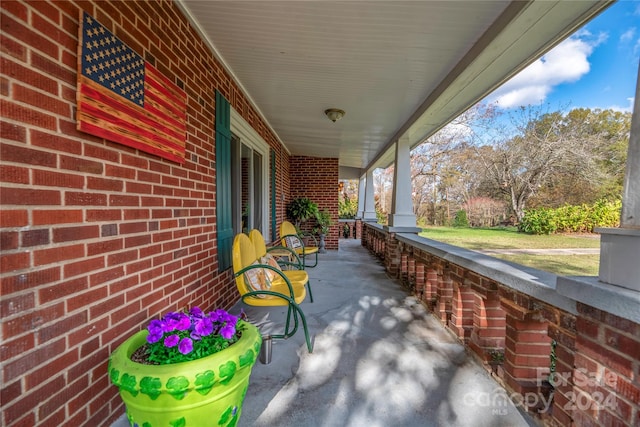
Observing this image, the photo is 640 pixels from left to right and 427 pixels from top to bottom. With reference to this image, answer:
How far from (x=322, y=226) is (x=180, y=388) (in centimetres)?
572

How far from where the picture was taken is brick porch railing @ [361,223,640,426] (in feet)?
3.13

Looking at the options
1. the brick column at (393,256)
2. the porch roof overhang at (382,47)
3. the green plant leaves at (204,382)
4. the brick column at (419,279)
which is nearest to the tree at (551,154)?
the porch roof overhang at (382,47)

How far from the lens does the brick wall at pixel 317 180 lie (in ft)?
22.6

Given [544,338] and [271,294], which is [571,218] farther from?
[271,294]

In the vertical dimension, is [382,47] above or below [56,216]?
above

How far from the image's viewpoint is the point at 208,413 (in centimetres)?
102

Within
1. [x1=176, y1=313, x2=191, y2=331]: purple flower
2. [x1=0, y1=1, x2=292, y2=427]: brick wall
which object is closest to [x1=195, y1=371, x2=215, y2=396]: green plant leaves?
[x1=176, y1=313, x2=191, y2=331]: purple flower

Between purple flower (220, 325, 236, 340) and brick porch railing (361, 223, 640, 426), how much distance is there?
1.40 meters

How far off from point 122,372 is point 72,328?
0.95ft

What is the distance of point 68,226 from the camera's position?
1041mm

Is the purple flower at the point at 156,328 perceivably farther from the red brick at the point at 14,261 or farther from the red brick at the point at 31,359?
the red brick at the point at 14,261

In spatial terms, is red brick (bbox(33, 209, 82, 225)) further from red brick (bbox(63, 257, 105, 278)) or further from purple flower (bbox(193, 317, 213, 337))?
purple flower (bbox(193, 317, 213, 337))

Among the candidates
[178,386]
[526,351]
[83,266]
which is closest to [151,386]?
[178,386]

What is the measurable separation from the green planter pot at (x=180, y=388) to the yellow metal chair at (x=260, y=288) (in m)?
0.82
